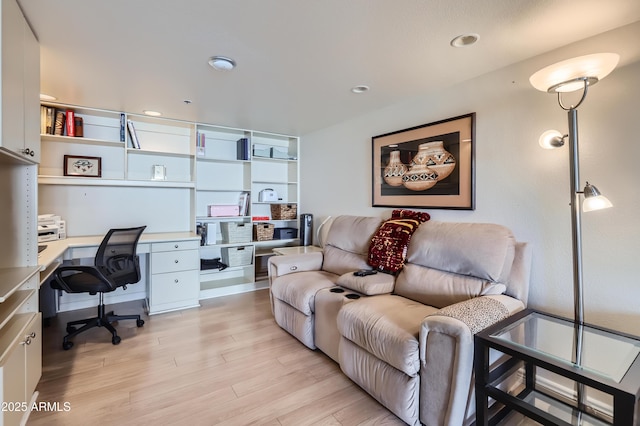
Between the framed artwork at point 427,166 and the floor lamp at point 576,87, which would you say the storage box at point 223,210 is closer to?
the framed artwork at point 427,166

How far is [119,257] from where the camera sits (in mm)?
2684

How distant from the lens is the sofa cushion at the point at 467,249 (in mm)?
1899

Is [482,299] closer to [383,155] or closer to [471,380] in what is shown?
[471,380]

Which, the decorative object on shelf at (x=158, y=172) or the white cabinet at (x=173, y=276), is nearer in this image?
the white cabinet at (x=173, y=276)

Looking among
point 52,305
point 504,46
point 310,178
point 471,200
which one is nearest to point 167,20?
point 504,46

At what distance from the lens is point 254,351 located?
2.41m

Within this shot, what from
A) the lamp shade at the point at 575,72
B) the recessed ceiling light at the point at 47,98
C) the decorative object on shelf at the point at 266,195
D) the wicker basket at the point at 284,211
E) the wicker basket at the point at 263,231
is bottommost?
the wicker basket at the point at 263,231

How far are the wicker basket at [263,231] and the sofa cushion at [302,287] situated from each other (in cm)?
119

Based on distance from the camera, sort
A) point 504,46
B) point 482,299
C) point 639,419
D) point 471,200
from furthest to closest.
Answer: point 471,200, point 504,46, point 482,299, point 639,419

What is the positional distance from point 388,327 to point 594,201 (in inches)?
47.4

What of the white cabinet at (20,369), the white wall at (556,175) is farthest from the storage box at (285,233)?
the white cabinet at (20,369)

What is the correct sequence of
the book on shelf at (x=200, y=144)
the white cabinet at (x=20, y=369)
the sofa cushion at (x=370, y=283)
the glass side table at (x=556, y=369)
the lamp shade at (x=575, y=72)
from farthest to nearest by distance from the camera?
1. the book on shelf at (x=200, y=144)
2. the sofa cushion at (x=370, y=283)
3. the lamp shade at (x=575, y=72)
4. the white cabinet at (x=20, y=369)
5. the glass side table at (x=556, y=369)

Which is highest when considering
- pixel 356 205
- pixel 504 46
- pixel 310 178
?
pixel 504 46

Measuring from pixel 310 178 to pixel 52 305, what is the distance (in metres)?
3.20
